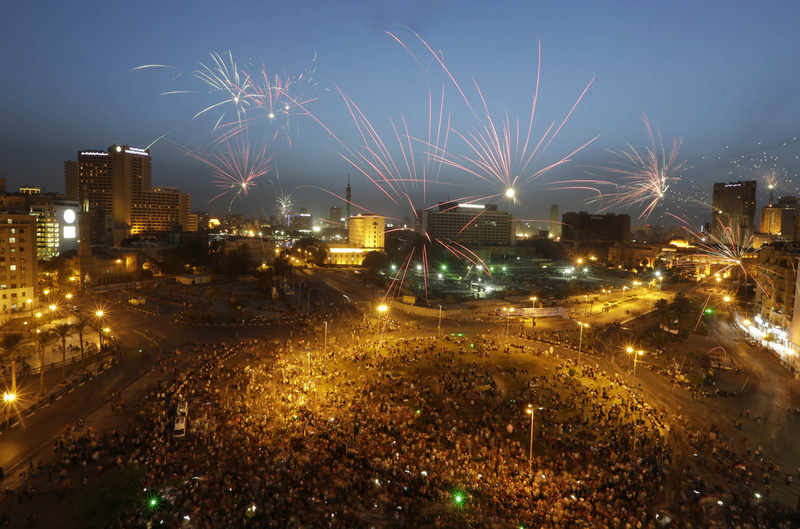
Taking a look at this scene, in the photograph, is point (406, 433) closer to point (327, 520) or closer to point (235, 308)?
point (327, 520)

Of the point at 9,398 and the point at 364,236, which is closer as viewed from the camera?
the point at 9,398

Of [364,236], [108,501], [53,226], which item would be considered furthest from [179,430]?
[364,236]

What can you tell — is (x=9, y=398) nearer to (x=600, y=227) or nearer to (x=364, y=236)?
(x=364, y=236)

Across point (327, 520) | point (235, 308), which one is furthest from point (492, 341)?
point (235, 308)

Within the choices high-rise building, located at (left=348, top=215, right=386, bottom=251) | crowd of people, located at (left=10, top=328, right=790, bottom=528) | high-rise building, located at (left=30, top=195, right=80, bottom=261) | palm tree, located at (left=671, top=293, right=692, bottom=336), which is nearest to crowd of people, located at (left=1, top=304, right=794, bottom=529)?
crowd of people, located at (left=10, top=328, right=790, bottom=528)

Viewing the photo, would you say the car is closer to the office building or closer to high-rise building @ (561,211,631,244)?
the office building

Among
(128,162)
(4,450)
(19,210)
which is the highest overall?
(128,162)

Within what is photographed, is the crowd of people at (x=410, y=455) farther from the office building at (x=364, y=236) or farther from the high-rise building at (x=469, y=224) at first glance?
the high-rise building at (x=469, y=224)

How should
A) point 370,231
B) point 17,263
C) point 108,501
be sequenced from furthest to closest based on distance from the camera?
1. point 370,231
2. point 17,263
3. point 108,501
